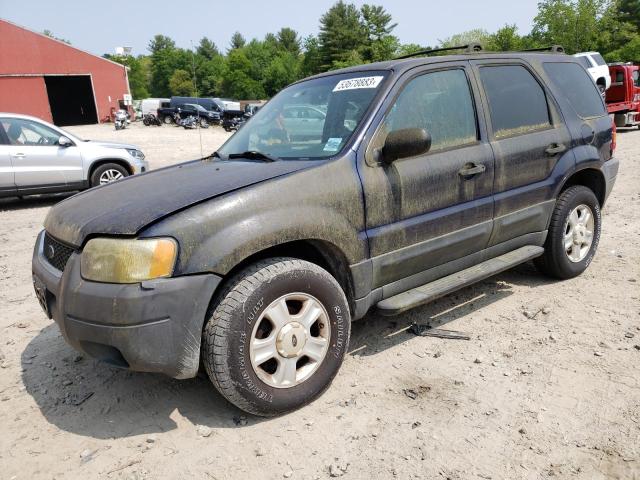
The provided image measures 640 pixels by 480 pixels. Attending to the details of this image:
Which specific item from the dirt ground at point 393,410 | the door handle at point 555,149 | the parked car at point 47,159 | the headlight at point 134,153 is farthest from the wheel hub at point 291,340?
the headlight at point 134,153

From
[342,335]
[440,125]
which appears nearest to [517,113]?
[440,125]

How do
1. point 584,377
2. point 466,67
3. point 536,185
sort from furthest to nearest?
point 536,185
point 466,67
point 584,377

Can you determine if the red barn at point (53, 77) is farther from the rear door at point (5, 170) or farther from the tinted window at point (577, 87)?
the tinted window at point (577, 87)

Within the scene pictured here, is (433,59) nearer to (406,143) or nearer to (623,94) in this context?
(406,143)

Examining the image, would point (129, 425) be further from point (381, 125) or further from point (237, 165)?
point (381, 125)

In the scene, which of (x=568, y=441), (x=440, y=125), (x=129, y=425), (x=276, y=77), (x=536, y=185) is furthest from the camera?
(x=276, y=77)

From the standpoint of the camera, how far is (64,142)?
29.6 feet

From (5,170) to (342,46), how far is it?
5999 centimetres

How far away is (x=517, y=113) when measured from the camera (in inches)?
153

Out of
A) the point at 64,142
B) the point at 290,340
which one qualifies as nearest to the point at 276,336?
the point at 290,340

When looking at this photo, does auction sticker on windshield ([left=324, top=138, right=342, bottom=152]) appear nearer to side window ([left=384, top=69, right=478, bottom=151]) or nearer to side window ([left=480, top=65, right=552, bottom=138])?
side window ([left=384, top=69, right=478, bottom=151])

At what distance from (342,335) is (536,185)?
2.11 meters

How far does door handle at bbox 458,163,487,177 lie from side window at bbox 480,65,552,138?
0.36 m

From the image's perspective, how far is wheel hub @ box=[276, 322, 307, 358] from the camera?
270 cm
